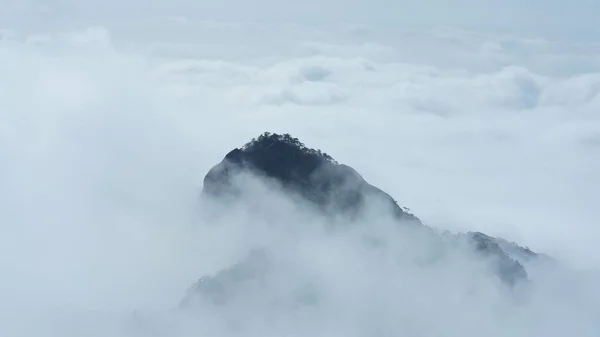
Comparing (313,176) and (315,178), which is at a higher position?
(313,176)

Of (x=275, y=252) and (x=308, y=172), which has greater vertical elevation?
(x=308, y=172)

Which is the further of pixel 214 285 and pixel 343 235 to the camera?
pixel 343 235

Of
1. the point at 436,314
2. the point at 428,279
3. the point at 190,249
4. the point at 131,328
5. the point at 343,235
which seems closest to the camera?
the point at 131,328

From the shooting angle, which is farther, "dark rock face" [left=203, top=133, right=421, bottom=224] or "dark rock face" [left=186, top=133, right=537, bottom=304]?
"dark rock face" [left=203, top=133, right=421, bottom=224]

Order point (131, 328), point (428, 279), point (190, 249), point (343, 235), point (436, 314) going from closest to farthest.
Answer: point (131, 328) < point (436, 314) < point (428, 279) < point (343, 235) < point (190, 249)

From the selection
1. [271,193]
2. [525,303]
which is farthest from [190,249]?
[525,303]

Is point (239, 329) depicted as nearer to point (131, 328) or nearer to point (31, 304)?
point (131, 328)

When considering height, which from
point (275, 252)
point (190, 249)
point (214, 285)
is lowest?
point (214, 285)

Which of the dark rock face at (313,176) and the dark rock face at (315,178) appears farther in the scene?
the dark rock face at (313,176)

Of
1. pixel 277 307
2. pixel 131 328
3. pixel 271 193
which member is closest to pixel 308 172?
pixel 271 193
